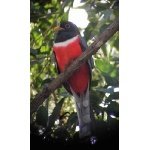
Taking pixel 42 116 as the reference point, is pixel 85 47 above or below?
above

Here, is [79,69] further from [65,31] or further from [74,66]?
[65,31]

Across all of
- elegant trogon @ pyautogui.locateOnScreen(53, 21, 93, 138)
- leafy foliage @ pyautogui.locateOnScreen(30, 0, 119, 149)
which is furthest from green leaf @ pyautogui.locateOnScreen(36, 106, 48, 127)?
elegant trogon @ pyautogui.locateOnScreen(53, 21, 93, 138)

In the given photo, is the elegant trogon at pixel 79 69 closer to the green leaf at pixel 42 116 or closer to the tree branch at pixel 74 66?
the tree branch at pixel 74 66

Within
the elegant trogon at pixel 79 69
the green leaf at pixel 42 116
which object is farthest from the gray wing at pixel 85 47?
the green leaf at pixel 42 116

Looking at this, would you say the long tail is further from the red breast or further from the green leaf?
the green leaf

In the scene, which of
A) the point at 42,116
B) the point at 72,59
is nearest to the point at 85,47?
the point at 72,59

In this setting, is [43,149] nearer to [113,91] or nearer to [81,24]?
[113,91]
